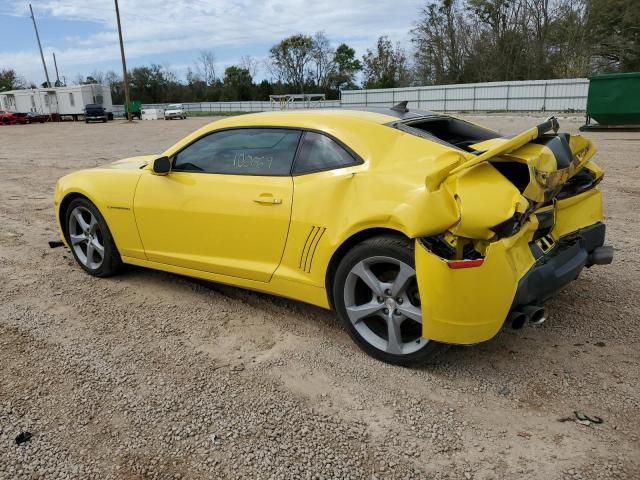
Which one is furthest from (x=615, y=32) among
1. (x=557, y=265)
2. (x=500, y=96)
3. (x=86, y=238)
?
(x=86, y=238)

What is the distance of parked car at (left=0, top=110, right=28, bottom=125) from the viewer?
42594 mm

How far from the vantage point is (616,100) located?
16062mm

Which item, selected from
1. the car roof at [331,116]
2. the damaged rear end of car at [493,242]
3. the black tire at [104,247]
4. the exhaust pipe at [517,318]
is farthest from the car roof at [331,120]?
the exhaust pipe at [517,318]

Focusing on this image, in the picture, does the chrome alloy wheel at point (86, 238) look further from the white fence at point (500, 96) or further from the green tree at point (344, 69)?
the green tree at point (344, 69)

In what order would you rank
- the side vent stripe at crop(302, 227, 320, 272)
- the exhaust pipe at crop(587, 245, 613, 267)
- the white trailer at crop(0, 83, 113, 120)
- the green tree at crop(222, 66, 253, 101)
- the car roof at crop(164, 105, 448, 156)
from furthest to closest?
1. the green tree at crop(222, 66, 253, 101)
2. the white trailer at crop(0, 83, 113, 120)
3. the exhaust pipe at crop(587, 245, 613, 267)
4. the car roof at crop(164, 105, 448, 156)
5. the side vent stripe at crop(302, 227, 320, 272)

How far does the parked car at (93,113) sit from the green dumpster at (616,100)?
38578mm

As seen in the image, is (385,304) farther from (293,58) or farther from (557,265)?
(293,58)

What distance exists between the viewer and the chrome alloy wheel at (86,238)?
15.2ft

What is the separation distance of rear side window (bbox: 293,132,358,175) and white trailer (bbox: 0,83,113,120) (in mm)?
47647

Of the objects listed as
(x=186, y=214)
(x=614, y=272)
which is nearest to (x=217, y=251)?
(x=186, y=214)

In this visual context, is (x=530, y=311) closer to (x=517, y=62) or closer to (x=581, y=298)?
(x=581, y=298)

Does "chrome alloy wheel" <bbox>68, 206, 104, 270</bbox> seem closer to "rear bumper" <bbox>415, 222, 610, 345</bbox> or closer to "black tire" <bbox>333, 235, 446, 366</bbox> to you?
"black tire" <bbox>333, 235, 446, 366</bbox>

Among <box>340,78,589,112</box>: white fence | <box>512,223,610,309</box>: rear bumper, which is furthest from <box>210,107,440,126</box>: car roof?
<box>340,78,589,112</box>: white fence

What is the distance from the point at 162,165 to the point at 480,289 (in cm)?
256
